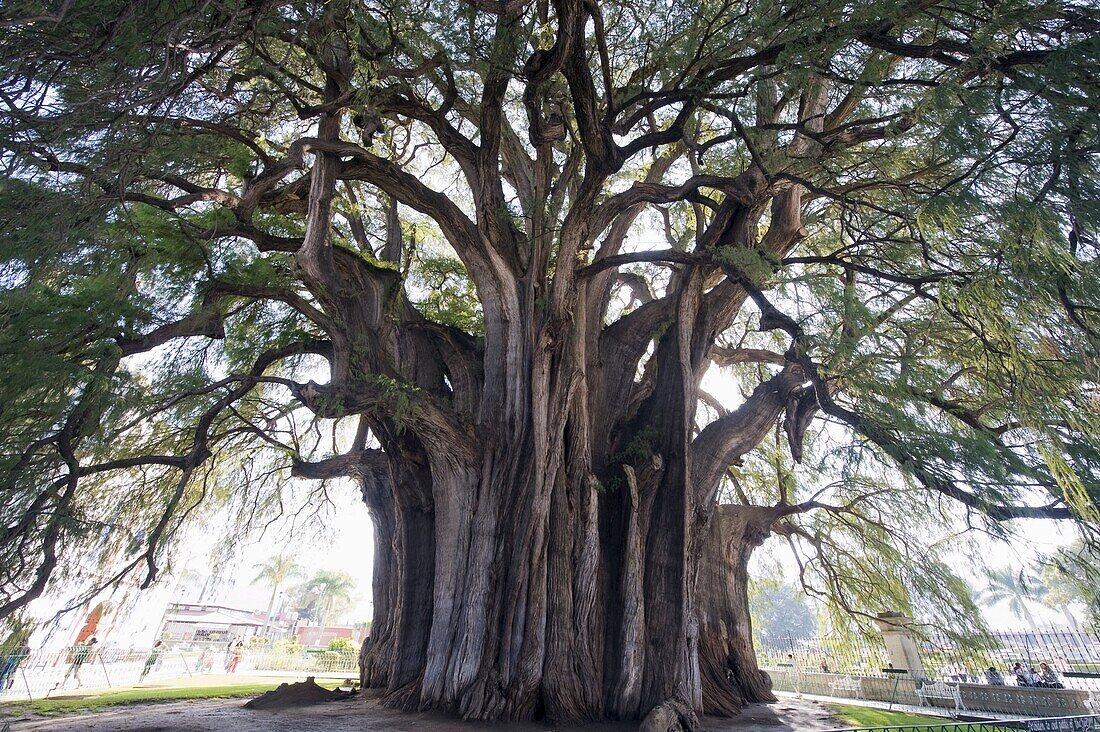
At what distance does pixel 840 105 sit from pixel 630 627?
5.54 meters

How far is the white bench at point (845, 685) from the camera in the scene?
9.76 meters

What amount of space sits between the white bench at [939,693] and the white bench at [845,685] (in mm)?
1302

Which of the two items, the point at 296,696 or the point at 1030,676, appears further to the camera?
the point at 1030,676

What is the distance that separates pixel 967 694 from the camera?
7.97 metres

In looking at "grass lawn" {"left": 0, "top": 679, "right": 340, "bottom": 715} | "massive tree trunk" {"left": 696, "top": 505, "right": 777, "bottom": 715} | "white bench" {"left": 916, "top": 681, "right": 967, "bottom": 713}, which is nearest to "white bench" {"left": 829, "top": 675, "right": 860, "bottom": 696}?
"white bench" {"left": 916, "top": 681, "right": 967, "bottom": 713}

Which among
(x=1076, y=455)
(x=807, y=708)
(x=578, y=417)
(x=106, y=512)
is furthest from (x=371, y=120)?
(x=807, y=708)

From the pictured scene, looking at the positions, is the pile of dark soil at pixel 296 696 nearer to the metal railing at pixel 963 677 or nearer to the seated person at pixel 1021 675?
the metal railing at pixel 963 677

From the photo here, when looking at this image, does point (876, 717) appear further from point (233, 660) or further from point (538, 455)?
point (233, 660)

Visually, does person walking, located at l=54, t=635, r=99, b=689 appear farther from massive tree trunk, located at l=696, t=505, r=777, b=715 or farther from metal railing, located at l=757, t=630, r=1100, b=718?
metal railing, located at l=757, t=630, r=1100, b=718

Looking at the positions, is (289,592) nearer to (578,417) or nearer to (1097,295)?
(578,417)

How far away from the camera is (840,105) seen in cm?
566

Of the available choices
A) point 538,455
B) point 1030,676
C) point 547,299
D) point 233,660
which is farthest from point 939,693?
point 233,660

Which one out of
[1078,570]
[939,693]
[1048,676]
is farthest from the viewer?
[1048,676]

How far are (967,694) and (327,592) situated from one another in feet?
163
